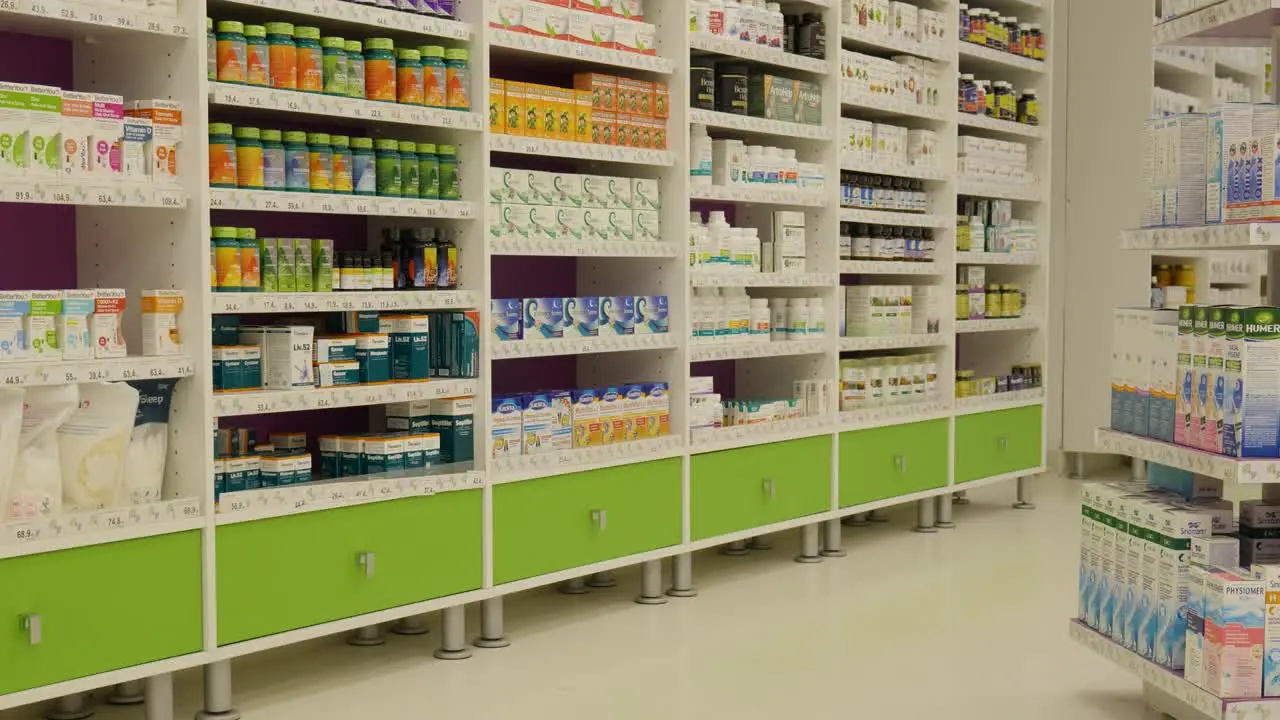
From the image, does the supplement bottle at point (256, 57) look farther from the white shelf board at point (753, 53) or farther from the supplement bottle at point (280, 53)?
the white shelf board at point (753, 53)

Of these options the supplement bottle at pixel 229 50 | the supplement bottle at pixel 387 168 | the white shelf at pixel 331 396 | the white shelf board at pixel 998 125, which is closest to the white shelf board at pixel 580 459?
the white shelf at pixel 331 396

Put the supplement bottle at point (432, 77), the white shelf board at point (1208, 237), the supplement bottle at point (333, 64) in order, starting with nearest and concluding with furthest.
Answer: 1. the white shelf board at point (1208, 237)
2. the supplement bottle at point (333, 64)
3. the supplement bottle at point (432, 77)

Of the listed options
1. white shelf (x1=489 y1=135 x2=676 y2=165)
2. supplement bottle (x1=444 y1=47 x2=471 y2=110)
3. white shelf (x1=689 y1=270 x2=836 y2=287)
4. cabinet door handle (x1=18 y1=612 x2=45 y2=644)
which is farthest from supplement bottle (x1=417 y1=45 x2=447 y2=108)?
cabinet door handle (x1=18 y1=612 x2=45 y2=644)

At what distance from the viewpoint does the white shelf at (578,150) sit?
5.18 meters

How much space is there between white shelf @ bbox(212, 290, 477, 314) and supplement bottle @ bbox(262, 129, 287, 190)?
0.35m

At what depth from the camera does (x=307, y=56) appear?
4.52 metres

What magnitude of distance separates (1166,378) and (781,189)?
2772 millimetres

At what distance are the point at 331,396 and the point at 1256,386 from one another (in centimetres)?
274

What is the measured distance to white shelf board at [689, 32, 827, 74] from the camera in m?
6.03

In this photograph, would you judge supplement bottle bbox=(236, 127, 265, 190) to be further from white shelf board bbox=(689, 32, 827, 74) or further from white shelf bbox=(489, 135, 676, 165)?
white shelf board bbox=(689, 32, 827, 74)

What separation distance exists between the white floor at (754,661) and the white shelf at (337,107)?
1.87 metres

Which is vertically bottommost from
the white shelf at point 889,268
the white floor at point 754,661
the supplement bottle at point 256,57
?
the white floor at point 754,661

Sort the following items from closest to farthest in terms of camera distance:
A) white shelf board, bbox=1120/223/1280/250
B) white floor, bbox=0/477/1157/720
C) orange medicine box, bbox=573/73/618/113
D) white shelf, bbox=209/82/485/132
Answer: white shelf board, bbox=1120/223/1280/250
white shelf, bbox=209/82/485/132
white floor, bbox=0/477/1157/720
orange medicine box, bbox=573/73/618/113

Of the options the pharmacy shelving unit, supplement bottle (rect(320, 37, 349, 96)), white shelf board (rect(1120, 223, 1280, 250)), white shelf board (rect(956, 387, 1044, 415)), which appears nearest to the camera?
white shelf board (rect(1120, 223, 1280, 250))
